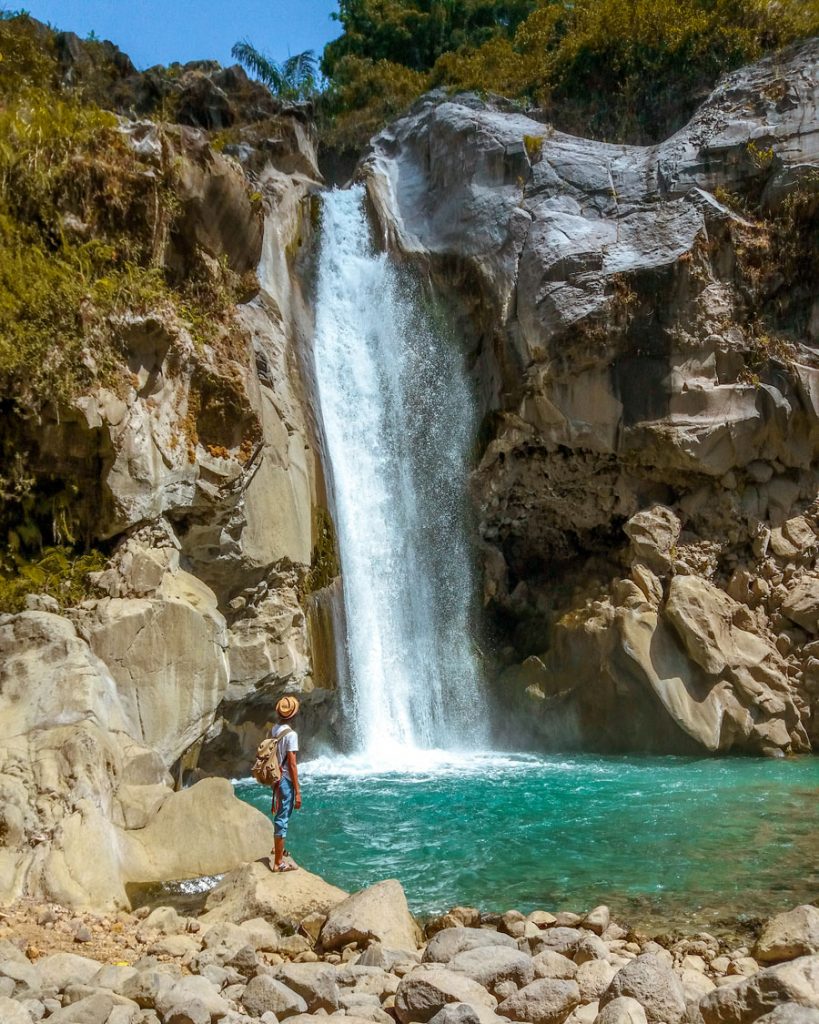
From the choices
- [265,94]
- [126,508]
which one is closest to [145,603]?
[126,508]

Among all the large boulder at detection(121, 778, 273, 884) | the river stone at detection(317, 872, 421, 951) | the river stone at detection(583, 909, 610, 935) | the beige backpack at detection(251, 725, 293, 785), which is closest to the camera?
the river stone at detection(317, 872, 421, 951)

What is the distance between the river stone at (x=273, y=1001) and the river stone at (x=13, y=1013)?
3.52 ft

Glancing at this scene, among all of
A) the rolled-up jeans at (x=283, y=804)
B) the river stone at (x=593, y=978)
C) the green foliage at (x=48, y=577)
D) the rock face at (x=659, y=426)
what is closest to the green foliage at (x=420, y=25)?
the rock face at (x=659, y=426)

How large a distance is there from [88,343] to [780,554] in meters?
12.1

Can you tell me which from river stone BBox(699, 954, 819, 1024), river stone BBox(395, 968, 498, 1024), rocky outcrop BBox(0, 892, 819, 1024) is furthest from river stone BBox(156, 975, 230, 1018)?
river stone BBox(699, 954, 819, 1024)

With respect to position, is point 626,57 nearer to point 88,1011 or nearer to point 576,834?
point 576,834

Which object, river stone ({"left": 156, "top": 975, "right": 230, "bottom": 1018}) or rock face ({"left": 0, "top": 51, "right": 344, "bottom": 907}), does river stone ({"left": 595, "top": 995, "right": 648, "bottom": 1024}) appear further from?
rock face ({"left": 0, "top": 51, "right": 344, "bottom": 907})

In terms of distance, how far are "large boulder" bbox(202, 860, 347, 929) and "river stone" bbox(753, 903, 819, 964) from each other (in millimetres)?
2924

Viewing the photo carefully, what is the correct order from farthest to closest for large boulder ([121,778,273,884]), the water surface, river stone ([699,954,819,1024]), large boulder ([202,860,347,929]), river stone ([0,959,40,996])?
large boulder ([121,778,273,884]), the water surface, large boulder ([202,860,347,929]), river stone ([0,959,40,996]), river stone ([699,954,819,1024])

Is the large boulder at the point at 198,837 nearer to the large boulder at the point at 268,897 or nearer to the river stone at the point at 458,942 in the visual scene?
the large boulder at the point at 268,897

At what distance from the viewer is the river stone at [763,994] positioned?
4.03 m

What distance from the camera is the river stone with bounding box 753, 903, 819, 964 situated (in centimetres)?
517

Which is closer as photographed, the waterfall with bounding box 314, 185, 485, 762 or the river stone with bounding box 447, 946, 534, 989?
the river stone with bounding box 447, 946, 534, 989

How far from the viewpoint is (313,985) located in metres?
4.71
